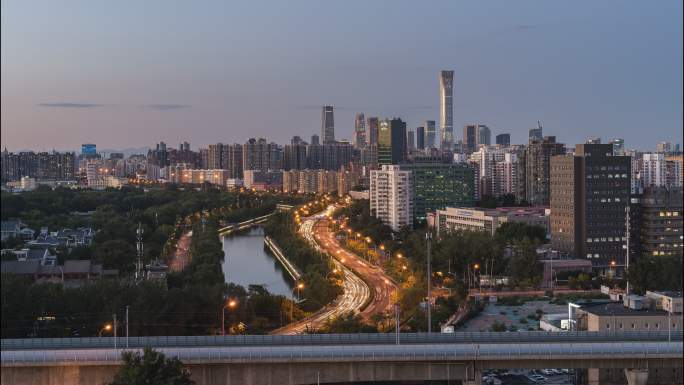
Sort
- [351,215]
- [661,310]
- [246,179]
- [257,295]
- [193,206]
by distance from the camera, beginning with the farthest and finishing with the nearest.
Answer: [246,179] → [193,206] → [351,215] → [257,295] → [661,310]

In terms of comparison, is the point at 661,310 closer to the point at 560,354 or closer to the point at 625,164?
the point at 560,354

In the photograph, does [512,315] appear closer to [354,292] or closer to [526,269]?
Result: [354,292]

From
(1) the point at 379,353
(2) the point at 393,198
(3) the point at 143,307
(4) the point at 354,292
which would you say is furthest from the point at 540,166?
(1) the point at 379,353

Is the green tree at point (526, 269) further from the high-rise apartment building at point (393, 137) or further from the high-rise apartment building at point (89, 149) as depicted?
the high-rise apartment building at point (89, 149)

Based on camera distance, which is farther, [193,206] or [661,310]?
[193,206]

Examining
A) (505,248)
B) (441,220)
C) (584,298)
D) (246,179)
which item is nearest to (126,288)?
(584,298)

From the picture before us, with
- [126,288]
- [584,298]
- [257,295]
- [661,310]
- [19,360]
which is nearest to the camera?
[19,360]
